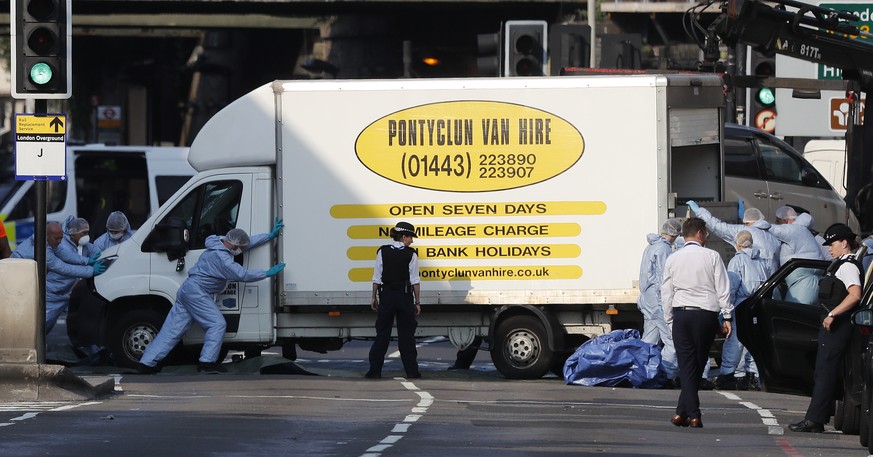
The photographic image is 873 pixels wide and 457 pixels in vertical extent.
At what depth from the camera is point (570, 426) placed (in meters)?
12.6

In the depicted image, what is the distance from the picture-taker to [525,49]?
2184 centimetres

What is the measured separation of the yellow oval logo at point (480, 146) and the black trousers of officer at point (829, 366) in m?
4.86

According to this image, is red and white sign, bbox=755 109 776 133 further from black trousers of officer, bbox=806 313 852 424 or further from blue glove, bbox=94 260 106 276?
black trousers of officer, bbox=806 313 852 424

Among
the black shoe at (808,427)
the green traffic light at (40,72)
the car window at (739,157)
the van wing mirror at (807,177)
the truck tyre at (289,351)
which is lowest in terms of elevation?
the black shoe at (808,427)

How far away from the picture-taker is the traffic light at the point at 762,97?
22.7 m

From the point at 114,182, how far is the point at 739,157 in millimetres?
11394

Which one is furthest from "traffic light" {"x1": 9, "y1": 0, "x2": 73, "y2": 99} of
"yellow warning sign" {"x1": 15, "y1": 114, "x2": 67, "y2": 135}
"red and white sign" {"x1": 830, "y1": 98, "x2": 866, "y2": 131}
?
"red and white sign" {"x1": 830, "y1": 98, "x2": 866, "y2": 131}

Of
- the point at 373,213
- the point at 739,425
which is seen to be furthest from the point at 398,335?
the point at 739,425

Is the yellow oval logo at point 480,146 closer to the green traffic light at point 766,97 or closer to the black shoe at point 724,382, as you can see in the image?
the black shoe at point 724,382

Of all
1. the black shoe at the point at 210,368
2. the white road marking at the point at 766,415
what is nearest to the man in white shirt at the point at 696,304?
the white road marking at the point at 766,415

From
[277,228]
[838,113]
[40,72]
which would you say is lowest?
[277,228]

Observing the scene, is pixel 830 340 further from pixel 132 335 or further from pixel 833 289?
pixel 132 335

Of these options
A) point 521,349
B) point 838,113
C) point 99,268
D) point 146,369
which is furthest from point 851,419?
point 838,113

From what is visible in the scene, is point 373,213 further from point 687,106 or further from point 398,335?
point 687,106
